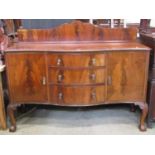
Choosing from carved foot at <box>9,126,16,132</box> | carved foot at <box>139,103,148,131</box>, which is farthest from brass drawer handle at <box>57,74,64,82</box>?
carved foot at <box>139,103,148,131</box>

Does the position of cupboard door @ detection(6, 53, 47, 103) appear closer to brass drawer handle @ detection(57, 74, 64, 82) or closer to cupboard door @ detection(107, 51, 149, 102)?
brass drawer handle @ detection(57, 74, 64, 82)

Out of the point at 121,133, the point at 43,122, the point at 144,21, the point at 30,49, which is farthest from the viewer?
the point at 144,21

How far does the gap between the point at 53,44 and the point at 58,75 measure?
381mm

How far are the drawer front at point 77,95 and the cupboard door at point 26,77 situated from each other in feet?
0.37

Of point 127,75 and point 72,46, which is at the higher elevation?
point 72,46

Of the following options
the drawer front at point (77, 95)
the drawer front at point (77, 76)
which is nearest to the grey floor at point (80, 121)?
the drawer front at point (77, 95)

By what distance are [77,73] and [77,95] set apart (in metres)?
0.21

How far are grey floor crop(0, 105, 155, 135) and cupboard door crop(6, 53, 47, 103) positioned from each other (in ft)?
1.11

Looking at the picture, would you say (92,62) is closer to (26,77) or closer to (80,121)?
(26,77)

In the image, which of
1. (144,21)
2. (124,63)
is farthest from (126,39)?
(144,21)

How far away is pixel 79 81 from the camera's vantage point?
196cm

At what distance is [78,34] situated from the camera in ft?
7.12

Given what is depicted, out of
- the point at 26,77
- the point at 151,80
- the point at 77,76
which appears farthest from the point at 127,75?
the point at 26,77

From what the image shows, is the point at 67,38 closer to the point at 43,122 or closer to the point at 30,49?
the point at 30,49
